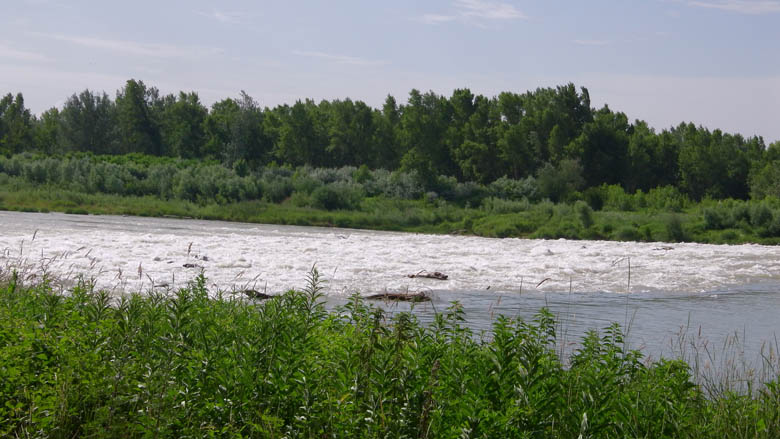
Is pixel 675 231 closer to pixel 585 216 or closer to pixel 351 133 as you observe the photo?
pixel 585 216

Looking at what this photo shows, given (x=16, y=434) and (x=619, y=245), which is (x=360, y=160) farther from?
(x=16, y=434)

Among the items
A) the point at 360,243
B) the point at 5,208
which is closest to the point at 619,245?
the point at 360,243

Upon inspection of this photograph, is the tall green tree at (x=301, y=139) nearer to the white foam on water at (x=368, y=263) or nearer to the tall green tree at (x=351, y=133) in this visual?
the tall green tree at (x=351, y=133)

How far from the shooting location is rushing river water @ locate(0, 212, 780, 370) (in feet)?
46.9

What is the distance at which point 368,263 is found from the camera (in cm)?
2239

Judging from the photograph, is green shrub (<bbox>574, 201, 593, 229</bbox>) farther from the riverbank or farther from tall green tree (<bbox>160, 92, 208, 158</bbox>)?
tall green tree (<bbox>160, 92, 208, 158</bbox>)

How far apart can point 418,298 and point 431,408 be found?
907 centimetres

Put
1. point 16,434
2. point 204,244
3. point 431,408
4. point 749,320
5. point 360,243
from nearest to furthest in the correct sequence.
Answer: point 16,434, point 431,408, point 749,320, point 204,244, point 360,243

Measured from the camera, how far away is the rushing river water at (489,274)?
14.3 m

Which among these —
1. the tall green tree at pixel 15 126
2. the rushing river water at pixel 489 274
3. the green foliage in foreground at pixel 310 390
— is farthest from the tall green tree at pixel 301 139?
the green foliage in foreground at pixel 310 390

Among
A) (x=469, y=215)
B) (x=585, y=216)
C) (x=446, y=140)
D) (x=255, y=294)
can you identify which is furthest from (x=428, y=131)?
(x=255, y=294)

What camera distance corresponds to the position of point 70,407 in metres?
5.44

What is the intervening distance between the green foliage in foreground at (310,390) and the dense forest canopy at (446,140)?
57.0 metres

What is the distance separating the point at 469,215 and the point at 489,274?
3133 cm
